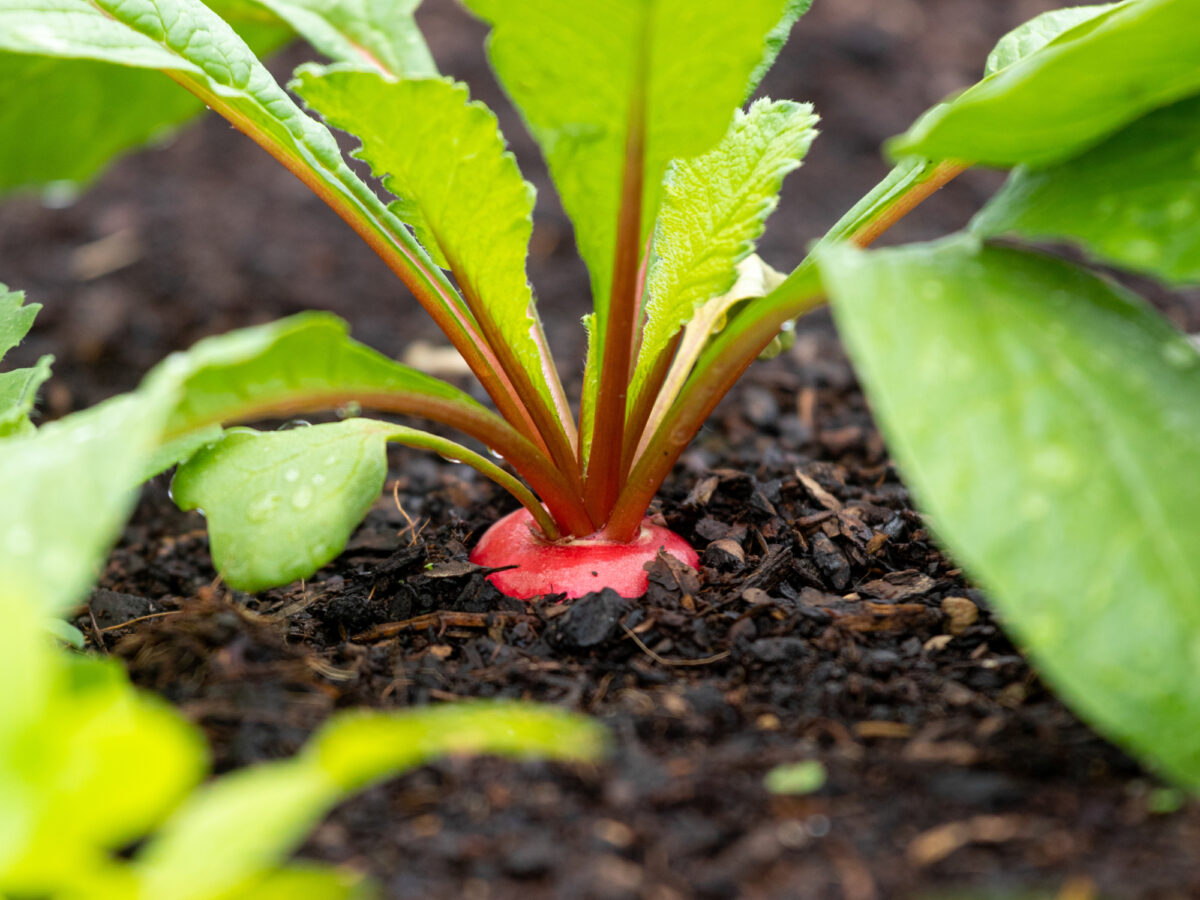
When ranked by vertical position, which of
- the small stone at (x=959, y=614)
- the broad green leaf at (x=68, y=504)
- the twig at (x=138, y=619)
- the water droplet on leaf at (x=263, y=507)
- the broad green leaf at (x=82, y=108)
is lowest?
the twig at (x=138, y=619)

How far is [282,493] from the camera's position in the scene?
1.07 meters

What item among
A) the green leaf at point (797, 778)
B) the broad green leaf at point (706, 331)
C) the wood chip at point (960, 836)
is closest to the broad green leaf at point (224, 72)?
the broad green leaf at point (706, 331)

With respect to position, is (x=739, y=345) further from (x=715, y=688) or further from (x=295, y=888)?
(x=295, y=888)

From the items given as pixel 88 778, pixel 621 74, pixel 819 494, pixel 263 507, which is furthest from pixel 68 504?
pixel 819 494

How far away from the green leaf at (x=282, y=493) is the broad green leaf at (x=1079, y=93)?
1.99ft

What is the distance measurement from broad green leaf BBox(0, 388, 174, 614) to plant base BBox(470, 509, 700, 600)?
1.81ft

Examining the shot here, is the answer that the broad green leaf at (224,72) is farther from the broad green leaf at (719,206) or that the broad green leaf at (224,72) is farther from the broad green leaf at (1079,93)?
the broad green leaf at (1079,93)

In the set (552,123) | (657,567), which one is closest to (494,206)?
(552,123)

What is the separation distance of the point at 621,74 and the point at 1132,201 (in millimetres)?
452

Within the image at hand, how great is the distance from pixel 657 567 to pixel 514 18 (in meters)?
0.61

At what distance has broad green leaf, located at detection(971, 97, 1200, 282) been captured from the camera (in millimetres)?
859

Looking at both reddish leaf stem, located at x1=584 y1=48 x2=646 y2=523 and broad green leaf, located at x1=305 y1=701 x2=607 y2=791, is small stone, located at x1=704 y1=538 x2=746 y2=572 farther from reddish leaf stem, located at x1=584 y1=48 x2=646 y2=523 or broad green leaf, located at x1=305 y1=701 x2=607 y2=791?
broad green leaf, located at x1=305 y1=701 x2=607 y2=791

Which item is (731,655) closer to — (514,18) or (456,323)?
(456,323)

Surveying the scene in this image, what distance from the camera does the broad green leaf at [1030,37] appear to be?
1273 mm
